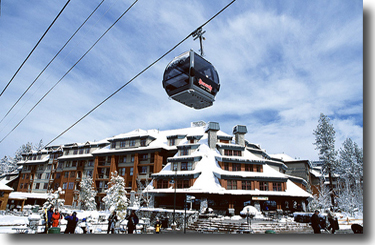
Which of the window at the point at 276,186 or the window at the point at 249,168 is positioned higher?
the window at the point at 249,168

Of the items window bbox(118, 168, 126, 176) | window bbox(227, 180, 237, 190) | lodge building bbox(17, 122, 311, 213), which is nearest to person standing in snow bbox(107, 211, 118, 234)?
lodge building bbox(17, 122, 311, 213)

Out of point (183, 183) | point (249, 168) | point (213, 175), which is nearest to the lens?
point (213, 175)

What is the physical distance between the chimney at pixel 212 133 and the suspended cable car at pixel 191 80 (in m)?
25.1

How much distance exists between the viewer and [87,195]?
3819 centimetres

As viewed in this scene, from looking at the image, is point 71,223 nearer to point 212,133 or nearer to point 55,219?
point 55,219

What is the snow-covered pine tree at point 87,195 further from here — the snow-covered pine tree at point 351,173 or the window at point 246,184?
the snow-covered pine tree at point 351,173

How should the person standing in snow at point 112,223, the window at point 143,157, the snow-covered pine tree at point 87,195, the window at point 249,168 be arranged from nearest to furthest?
the person standing in snow at point 112,223 < the window at point 249,168 < the snow-covered pine tree at point 87,195 < the window at point 143,157

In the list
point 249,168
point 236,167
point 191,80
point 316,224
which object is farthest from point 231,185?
point 191,80

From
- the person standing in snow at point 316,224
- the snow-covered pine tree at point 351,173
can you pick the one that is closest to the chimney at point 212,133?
the snow-covered pine tree at point 351,173

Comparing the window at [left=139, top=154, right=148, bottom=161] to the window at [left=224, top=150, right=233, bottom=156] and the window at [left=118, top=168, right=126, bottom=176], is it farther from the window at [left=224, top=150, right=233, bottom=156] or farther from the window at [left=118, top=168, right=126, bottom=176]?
the window at [left=224, top=150, right=233, bottom=156]

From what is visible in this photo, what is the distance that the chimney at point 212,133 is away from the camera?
34.3 metres

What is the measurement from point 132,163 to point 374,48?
37241 mm

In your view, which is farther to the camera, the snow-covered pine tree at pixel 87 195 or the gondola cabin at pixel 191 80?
the snow-covered pine tree at pixel 87 195

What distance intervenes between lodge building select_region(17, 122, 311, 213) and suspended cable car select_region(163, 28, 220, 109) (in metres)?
13.8
